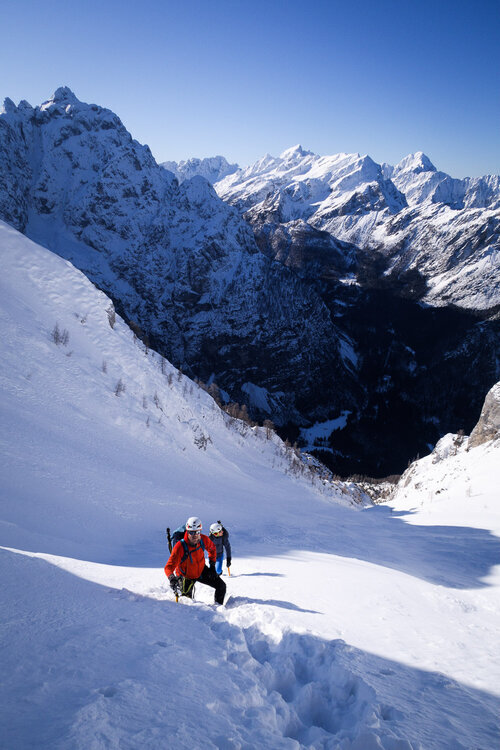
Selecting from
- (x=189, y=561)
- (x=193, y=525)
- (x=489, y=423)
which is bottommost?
(x=189, y=561)

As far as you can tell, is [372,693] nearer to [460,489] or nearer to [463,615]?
[463,615]

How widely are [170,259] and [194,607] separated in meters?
144

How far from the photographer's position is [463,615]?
6414 mm

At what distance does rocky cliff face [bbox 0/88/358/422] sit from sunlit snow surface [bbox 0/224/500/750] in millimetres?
106865

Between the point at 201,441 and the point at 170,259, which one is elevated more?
the point at 170,259

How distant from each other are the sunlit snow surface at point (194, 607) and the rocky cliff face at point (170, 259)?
10686cm

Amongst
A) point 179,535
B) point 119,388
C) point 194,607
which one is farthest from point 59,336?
point 194,607

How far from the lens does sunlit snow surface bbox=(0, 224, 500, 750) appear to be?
2.80 m

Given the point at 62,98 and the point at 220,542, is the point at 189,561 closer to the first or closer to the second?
the point at 220,542

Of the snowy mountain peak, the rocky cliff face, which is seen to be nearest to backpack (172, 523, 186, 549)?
the rocky cliff face

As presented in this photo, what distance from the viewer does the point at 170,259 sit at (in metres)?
138

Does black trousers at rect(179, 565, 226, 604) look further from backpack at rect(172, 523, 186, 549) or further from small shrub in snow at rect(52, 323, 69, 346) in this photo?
small shrub in snow at rect(52, 323, 69, 346)

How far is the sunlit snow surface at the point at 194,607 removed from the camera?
2.80 metres

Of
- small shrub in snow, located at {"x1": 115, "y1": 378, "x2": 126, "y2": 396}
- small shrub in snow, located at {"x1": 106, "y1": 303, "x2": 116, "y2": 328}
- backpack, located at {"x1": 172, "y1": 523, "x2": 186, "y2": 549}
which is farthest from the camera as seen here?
small shrub in snow, located at {"x1": 106, "y1": 303, "x2": 116, "y2": 328}
